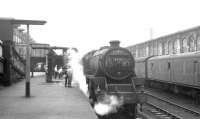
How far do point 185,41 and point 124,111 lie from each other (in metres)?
21.0

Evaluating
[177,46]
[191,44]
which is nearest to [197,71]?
[191,44]

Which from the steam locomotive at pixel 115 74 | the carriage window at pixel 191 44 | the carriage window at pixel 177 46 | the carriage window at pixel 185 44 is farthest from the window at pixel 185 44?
the steam locomotive at pixel 115 74

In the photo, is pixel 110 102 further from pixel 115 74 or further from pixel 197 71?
pixel 197 71

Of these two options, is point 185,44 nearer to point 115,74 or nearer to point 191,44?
point 191,44

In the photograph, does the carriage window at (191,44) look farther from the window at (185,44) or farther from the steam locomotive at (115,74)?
the steam locomotive at (115,74)

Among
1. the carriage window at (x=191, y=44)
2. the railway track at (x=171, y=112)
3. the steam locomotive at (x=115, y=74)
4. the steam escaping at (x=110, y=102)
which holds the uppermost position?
the carriage window at (x=191, y=44)

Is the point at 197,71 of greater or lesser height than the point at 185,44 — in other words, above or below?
below

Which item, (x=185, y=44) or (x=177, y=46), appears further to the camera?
(x=177, y=46)

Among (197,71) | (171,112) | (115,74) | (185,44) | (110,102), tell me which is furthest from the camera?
(185,44)

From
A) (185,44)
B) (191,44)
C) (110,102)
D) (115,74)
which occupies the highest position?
(185,44)

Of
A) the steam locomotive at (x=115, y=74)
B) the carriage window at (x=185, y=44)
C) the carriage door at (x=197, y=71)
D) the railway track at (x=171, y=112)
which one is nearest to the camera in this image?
the railway track at (x=171, y=112)

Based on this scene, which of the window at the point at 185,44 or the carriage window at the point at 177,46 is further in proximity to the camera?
the carriage window at the point at 177,46

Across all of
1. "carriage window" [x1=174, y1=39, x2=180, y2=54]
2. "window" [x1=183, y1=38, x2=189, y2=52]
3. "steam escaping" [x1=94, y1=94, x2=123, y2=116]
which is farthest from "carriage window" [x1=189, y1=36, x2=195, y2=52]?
"steam escaping" [x1=94, y1=94, x2=123, y2=116]

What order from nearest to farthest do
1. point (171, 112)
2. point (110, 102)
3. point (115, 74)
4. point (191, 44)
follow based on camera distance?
point (110, 102) < point (115, 74) < point (171, 112) < point (191, 44)
